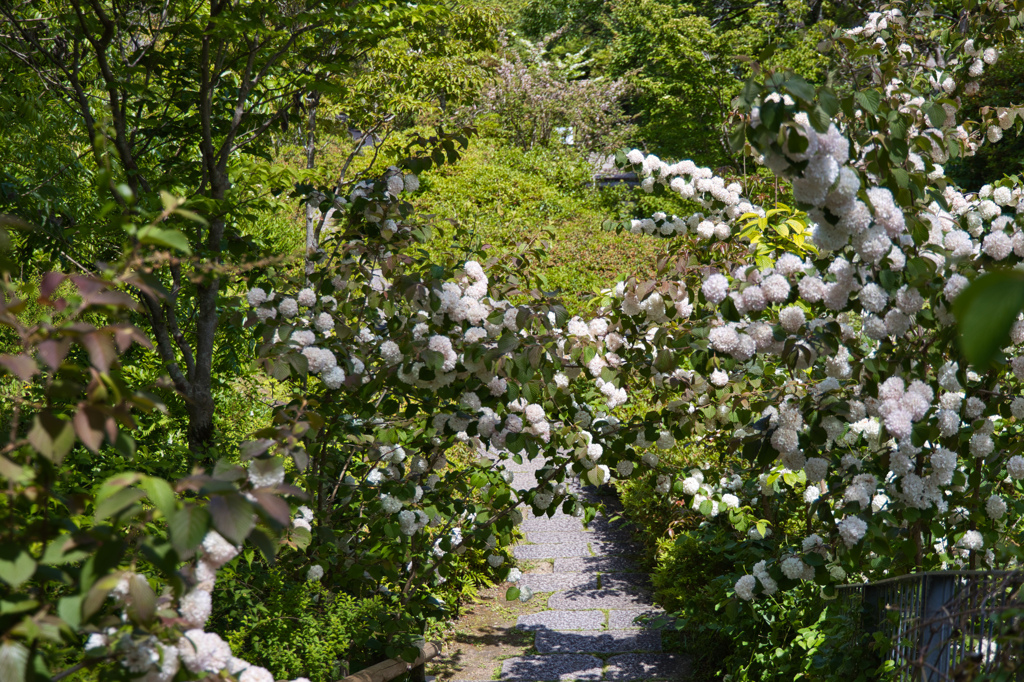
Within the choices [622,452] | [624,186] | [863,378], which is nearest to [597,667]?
[622,452]

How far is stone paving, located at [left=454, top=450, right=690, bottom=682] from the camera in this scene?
3.59 m

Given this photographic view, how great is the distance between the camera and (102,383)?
1.12 meters

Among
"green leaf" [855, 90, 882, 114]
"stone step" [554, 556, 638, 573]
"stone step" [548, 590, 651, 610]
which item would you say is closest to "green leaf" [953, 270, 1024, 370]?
"green leaf" [855, 90, 882, 114]

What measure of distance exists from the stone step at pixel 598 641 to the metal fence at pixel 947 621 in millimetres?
1330

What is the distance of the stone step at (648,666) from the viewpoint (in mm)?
3510

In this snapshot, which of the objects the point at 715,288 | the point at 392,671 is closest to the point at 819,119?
the point at 715,288

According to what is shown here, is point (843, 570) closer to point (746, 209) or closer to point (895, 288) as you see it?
point (895, 288)

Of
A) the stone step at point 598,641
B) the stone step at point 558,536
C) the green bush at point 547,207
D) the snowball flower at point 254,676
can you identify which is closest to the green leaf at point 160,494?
the snowball flower at point 254,676

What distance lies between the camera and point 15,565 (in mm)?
959

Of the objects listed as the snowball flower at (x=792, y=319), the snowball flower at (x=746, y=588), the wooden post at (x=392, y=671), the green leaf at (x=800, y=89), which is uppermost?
the green leaf at (x=800, y=89)

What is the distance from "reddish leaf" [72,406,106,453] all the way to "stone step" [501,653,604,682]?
291 centimetres

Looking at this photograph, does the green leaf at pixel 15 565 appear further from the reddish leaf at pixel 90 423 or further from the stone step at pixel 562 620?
the stone step at pixel 562 620

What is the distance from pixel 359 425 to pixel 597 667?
1.85m

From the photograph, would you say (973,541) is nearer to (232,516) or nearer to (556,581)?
(232,516)
